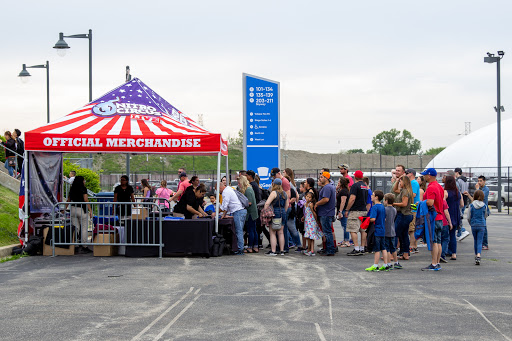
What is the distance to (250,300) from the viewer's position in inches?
353

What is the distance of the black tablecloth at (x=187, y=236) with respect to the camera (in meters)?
13.8

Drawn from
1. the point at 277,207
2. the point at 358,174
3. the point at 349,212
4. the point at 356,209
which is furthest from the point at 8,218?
the point at 358,174

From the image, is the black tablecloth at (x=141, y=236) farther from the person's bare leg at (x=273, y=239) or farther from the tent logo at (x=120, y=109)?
the tent logo at (x=120, y=109)

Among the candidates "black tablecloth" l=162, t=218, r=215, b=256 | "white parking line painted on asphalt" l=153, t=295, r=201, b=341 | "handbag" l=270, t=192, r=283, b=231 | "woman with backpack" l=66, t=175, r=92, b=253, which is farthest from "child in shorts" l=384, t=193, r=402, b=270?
"woman with backpack" l=66, t=175, r=92, b=253

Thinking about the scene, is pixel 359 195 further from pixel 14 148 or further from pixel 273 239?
pixel 14 148

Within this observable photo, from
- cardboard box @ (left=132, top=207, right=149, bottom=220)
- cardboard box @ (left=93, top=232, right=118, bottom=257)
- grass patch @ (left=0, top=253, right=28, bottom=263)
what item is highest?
cardboard box @ (left=132, top=207, right=149, bottom=220)

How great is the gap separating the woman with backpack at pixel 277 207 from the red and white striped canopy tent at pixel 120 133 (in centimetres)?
159

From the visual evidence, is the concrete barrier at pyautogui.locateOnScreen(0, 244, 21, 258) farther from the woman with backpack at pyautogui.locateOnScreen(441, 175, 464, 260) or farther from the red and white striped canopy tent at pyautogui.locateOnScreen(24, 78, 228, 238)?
the woman with backpack at pyautogui.locateOnScreen(441, 175, 464, 260)

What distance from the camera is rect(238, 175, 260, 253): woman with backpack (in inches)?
580

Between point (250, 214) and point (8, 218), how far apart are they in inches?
264

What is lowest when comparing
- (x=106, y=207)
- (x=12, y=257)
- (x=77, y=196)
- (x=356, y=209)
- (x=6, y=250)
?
(x=12, y=257)

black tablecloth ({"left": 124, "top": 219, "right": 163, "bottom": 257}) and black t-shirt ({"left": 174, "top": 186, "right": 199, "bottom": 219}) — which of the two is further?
black t-shirt ({"left": 174, "top": 186, "right": 199, "bottom": 219})

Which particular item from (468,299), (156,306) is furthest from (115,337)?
(468,299)

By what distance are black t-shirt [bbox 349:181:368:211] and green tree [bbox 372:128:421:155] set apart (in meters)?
135
